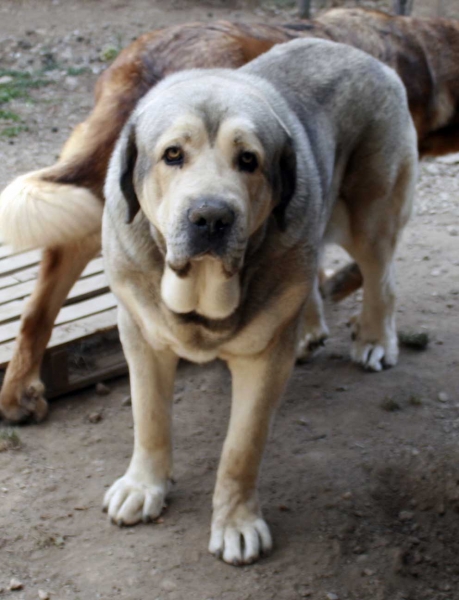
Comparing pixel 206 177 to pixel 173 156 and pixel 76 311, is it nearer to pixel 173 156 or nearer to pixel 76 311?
pixel 173 156

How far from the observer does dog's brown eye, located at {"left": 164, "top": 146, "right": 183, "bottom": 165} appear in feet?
8.30

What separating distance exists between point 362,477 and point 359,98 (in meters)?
1.56

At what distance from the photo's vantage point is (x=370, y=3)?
10.5m

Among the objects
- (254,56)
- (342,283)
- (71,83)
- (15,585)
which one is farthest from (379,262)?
(71,83)

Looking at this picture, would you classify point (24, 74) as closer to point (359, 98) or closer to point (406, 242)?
point (406, 242)

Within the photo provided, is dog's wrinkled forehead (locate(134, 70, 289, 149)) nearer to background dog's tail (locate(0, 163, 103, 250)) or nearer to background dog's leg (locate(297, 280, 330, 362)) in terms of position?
background dog's tail (locate(0, 163, 103, 250))

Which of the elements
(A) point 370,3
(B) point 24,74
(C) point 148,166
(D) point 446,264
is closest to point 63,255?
(C) point 148,166

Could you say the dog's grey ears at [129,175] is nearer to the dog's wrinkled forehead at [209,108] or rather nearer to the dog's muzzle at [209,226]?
the dog's wrinkled forehead at [209,108]

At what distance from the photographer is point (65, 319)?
4.12 m

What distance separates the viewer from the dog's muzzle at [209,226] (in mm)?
2400

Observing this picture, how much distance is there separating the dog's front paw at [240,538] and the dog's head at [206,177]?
2.49 ft

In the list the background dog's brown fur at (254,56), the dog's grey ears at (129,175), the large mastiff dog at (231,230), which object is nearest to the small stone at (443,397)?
the large mastiff dog at (231,230)

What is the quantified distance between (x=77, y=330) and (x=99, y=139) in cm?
96

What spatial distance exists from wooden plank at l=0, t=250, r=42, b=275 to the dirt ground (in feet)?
2.66
